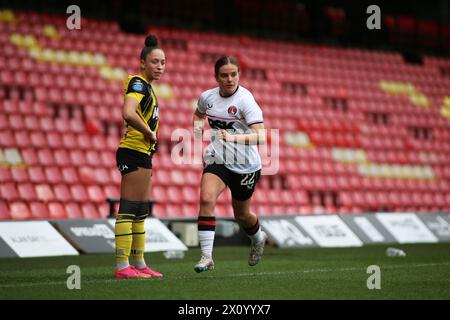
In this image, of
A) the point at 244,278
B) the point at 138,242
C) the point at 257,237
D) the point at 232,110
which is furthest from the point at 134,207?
the point at 257,237

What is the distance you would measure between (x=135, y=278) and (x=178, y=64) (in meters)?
11.5

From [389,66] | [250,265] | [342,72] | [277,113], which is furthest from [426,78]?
[250,265]

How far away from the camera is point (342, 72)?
2130 cm

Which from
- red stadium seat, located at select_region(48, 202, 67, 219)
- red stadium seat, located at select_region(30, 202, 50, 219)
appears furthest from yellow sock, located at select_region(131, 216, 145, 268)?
red stadium seat, located at select_region(48, 202, 67, 219)

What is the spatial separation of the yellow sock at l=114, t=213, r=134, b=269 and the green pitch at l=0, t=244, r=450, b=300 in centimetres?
21

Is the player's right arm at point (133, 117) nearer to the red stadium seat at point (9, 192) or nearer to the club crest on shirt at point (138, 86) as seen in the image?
the club crest on shirt at point (138, 86)

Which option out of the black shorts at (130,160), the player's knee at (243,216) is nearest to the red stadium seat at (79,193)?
the player's knee at (243,216)

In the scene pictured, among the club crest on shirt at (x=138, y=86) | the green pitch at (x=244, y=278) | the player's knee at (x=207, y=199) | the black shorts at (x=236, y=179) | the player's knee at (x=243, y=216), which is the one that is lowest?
the green pitch at (x=244, y=278)

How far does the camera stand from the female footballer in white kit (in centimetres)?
777

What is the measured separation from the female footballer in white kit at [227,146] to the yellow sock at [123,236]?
0.63 m

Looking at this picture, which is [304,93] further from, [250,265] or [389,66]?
[250,265]

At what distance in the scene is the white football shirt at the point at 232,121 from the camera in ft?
25.8

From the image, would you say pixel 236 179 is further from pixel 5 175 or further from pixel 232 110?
pixel 5 175

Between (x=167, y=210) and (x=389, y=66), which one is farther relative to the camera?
(x=389, y=66)
